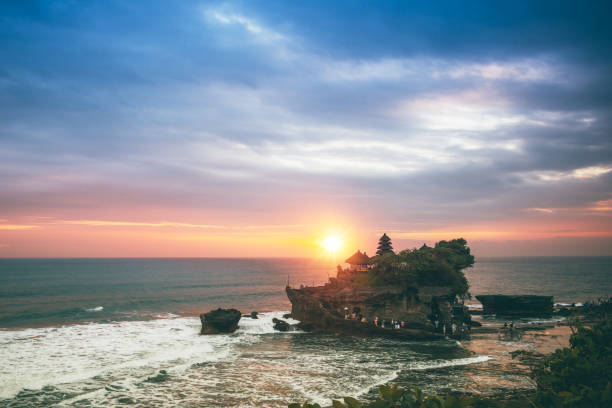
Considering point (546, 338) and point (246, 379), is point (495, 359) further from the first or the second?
point (246, 379)

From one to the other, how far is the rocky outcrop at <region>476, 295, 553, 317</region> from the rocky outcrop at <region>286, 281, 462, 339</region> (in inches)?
725

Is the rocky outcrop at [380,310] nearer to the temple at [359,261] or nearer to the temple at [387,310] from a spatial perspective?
the temple at [387,310]

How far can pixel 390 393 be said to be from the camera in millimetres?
5277

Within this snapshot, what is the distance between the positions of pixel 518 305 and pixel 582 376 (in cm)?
5596

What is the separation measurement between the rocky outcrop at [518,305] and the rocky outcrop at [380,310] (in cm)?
1840

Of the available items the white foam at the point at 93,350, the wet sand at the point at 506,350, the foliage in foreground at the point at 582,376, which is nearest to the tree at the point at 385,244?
the wet sand at the point at 506,350

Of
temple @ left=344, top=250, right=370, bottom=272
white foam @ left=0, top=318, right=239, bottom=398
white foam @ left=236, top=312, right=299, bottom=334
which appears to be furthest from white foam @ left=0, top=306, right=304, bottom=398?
temple @ left=344, top=250, right=370, bottom=272

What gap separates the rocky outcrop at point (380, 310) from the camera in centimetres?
3997

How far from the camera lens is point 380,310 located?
42.8 m

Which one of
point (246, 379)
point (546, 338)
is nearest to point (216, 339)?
point (246, 379)

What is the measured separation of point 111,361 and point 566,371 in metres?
33.8

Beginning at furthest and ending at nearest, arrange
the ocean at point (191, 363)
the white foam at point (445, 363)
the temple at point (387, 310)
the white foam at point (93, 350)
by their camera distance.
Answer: the temple at point (387, 310)
the white foam at point (445, 363)
the white foam at point (93, 350)
the ocean at point (191, 363)

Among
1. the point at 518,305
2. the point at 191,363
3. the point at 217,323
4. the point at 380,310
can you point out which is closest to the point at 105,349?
the point at 191,363

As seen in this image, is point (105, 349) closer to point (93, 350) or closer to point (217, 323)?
point (93, 350)
